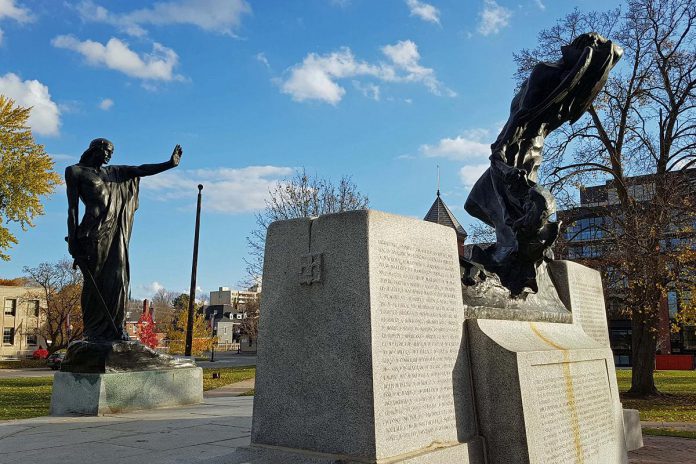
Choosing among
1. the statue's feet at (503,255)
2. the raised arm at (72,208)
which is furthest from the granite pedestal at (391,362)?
the raised arm at (72,208)

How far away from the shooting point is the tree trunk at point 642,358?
57.6 ft

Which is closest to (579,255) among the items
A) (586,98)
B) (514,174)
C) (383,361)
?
(586,98)

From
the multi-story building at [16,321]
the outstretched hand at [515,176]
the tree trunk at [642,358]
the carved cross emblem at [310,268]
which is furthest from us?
the multi-story building at [16,321]

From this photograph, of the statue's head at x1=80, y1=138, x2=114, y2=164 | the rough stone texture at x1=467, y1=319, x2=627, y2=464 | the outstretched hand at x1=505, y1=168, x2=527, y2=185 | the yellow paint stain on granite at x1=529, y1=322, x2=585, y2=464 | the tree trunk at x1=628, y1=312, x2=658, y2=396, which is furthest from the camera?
the tree trunk at x1=628, y1=312, x2=658, y2=396

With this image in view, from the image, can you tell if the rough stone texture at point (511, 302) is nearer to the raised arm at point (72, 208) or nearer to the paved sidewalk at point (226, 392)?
the raised arm at point (72, 208)

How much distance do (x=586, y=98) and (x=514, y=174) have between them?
6.77ft

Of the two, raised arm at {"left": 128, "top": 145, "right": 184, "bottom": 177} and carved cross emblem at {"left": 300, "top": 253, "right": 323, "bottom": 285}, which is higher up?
raised arm at {"left": 128, "top": 145, "right": 184, "bottom": 177}

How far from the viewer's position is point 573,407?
4.84m

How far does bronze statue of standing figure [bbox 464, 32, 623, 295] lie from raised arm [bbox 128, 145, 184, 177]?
4298mm

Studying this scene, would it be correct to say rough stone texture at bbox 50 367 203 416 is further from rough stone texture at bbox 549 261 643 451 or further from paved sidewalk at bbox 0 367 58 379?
paved sidewalk at bbox 0 367 58 379

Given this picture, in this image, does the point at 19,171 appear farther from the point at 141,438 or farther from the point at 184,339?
the point at 141,438

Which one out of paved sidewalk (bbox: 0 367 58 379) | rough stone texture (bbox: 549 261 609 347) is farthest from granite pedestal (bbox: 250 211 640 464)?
paved sidewalk (bbox: 0 367 58 379)

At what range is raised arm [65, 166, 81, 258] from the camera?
751cm

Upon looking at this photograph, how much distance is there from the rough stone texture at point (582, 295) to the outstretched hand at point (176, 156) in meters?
5.40
